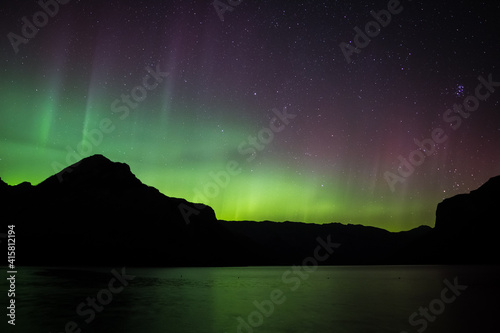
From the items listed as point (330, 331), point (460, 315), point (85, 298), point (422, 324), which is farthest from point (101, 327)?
point (460, 315)

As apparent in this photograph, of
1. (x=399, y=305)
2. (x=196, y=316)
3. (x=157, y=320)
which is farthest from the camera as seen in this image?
(x=399, y=305)

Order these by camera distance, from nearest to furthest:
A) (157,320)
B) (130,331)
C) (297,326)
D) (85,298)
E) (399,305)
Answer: (130,331)
(297,326)
(157,320)
(399,305)
(85,298)

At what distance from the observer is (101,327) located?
25750 mm

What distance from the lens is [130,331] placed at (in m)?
24.6

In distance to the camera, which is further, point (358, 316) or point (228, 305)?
point (228, 305)

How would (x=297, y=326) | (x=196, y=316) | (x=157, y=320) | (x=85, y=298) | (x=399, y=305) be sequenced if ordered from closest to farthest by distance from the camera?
(x=297, y=326), (x=157, y=320), (x=196, y=316), (x=399, y=305), (x=85, y=298)

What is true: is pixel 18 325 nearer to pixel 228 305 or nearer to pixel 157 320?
pixel 157 320

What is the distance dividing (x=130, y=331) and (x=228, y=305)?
17238 mm

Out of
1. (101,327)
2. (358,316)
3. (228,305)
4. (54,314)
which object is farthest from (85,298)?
(358,316)

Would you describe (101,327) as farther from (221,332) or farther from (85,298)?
(85,298)

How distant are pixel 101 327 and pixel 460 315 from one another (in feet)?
93.4

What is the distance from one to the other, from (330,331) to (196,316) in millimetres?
12041

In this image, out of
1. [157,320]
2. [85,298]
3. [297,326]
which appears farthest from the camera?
[85,298]

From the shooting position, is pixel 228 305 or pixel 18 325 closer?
pixel 18 325
